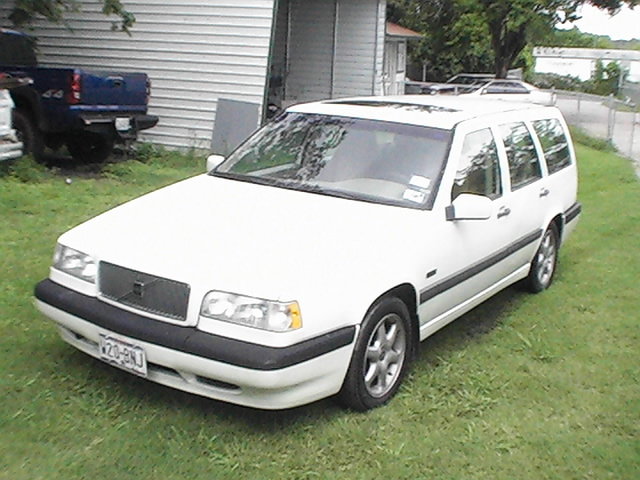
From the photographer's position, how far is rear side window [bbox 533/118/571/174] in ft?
21.8

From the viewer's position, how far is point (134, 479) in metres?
3.50

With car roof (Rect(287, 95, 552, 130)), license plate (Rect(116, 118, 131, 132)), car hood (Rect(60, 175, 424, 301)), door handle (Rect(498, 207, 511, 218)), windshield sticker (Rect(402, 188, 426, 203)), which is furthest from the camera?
license plate (Rect(116, 118, 131, 132))

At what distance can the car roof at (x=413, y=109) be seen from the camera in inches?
210

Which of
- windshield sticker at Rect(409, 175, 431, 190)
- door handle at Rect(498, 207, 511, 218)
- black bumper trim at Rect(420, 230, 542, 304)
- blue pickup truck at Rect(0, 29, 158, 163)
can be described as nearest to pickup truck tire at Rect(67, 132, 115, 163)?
blue pickup truck at Rect(0, 29, 158, 163)

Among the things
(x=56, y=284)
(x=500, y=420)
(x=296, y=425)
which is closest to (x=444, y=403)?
(x=500, y=420)

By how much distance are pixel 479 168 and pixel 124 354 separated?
2.70 m

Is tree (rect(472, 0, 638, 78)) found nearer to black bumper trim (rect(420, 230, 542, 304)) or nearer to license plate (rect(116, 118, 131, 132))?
license plate (rect(116, 118, 131, 132))

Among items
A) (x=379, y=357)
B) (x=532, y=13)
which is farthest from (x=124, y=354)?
(x=532, y=13)

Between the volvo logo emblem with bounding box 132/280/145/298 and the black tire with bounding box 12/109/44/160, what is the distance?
6812mm

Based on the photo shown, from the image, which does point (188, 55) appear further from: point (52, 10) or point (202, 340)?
point (202, 340)

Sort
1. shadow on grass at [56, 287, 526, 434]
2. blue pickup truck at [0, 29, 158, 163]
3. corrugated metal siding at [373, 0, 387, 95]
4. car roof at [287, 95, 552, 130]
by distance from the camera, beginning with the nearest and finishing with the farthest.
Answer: shadow on grass at [56, 287, 526, 434], car roof at [287, 95, 552, 130], blue pickup truck at [0, 29, 158, 163], corrugated metal siding at [373, 0, 387, 95]

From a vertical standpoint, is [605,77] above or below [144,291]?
above

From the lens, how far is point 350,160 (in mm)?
5152

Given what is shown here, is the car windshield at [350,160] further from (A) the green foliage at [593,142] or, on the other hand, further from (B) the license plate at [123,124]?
(A) the green foliage at [593,142]
